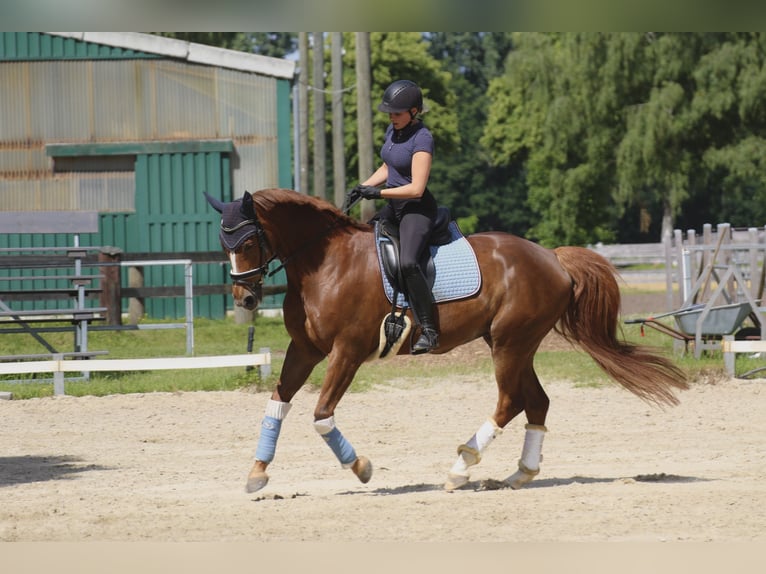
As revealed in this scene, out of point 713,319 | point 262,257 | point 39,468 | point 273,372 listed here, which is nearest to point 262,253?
point 262,257

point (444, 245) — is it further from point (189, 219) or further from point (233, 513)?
point (189, 219)

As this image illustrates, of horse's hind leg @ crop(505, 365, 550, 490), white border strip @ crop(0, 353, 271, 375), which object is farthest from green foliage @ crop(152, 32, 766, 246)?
horse's hind leg @ crop(505, 365, 550, 490)

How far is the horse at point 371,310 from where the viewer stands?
737 cm

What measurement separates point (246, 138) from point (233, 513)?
55.5ft

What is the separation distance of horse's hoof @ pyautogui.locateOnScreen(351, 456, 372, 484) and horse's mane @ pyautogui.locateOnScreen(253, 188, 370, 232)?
157 cm

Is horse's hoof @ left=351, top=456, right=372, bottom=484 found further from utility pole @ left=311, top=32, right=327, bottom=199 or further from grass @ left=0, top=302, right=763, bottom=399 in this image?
utility pole @ left=311, top=32, right=327, bottom=199

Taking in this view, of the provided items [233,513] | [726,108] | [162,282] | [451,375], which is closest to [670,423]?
[451,375]

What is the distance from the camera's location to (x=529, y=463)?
7.71 metres

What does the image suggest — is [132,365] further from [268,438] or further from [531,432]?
[531,432]

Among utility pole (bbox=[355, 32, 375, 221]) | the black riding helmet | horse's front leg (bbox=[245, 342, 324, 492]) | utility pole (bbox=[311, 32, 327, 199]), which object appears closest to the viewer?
the black riding helmet

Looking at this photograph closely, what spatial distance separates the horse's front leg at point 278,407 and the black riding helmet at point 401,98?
168 cm

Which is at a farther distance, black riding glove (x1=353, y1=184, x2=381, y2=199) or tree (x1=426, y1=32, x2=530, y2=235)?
tree (x1=426, y1=32, x2=530, y2=235)

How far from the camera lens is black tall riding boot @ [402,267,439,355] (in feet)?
24.5

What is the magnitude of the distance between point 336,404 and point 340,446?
1.03 feet
